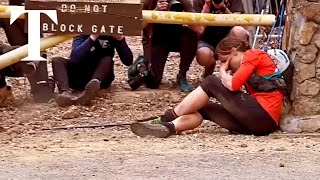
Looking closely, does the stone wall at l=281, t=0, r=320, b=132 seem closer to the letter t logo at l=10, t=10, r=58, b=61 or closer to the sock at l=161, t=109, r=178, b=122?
the sock at l=161, t=109, r=178, b=122

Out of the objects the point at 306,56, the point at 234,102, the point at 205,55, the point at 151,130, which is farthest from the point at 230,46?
the point at 205,55

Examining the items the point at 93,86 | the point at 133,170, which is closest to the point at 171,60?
the point at 93,86

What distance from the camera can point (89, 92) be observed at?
26.1 ft

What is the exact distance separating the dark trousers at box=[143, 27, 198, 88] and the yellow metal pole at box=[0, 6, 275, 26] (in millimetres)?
1266

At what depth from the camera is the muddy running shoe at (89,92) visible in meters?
7.93

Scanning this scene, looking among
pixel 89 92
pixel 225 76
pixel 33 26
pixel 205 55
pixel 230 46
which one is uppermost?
pixel 230 46

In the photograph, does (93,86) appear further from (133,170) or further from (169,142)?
(133,170)

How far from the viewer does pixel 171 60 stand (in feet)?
35.7

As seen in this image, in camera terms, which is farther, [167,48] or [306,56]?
[167,48]

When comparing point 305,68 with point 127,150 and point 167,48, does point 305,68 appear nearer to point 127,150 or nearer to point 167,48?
point 127,150

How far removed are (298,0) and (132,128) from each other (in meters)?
1.68

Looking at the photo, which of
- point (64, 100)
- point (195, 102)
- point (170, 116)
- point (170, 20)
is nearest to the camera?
point (195, 102)

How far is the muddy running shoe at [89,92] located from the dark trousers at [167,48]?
0.92 meters

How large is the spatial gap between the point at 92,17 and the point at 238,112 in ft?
5.41
